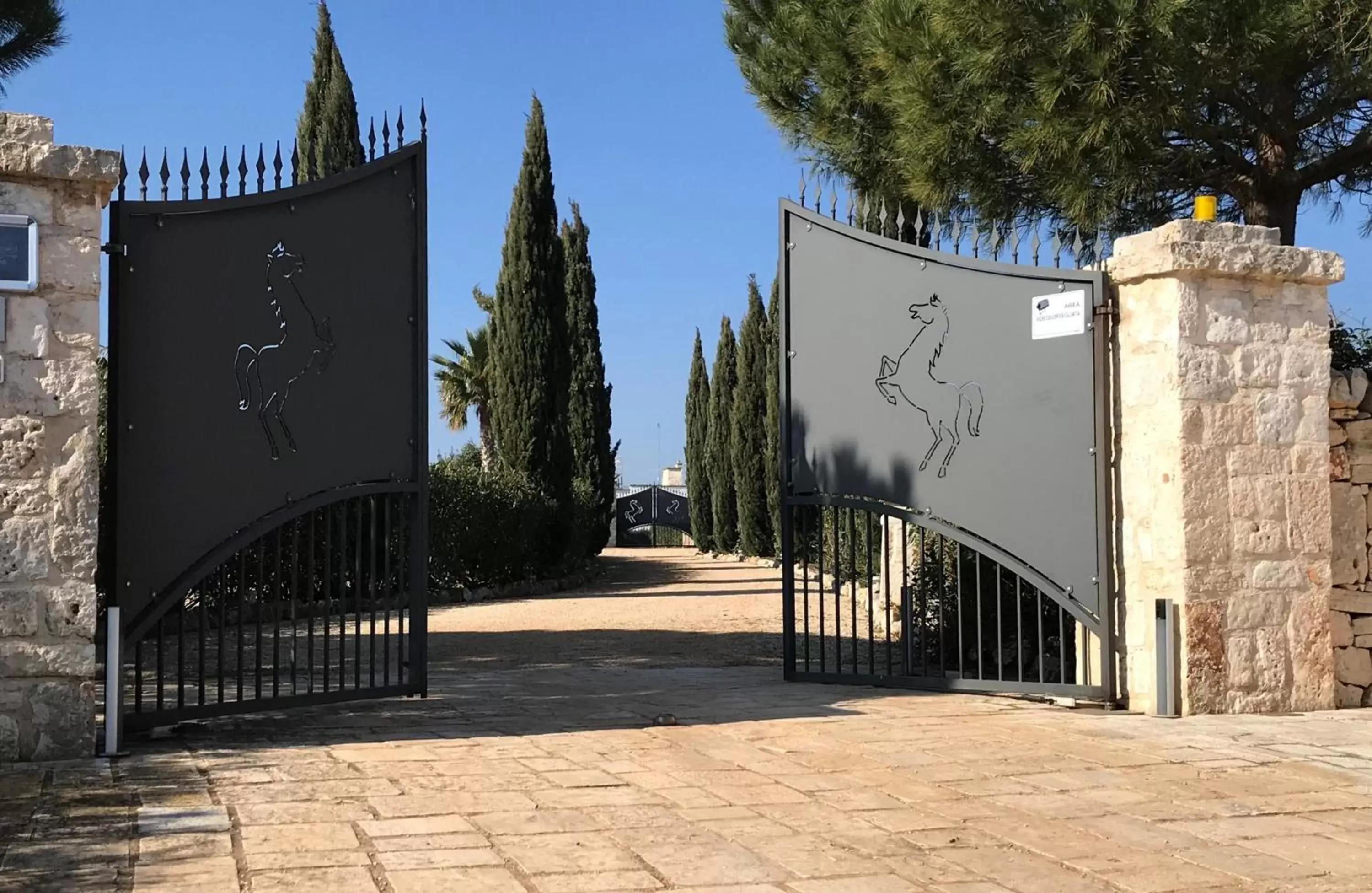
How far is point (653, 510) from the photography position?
110 ft

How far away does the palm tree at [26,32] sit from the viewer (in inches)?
322

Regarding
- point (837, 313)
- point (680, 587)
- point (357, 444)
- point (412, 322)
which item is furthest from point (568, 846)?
point (680, 587)

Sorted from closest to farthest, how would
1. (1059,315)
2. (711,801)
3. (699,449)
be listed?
1. (711,801)
2. (1059,315)
3. (699,449)

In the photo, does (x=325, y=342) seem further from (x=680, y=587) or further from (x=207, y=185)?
(x=680, y=587)

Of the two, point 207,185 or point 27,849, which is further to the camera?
point 207,185

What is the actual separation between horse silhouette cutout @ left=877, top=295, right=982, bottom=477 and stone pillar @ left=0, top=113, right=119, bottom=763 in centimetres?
416

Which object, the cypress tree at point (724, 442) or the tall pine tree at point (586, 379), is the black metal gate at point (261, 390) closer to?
the tall pine tree at point (586, 379)

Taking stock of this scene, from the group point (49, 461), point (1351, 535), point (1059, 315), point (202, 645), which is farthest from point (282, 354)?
point (1351, 535)

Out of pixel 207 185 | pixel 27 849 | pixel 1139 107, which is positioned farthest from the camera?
pixel 1139 107

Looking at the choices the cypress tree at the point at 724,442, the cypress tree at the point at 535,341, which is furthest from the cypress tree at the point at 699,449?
the cypress tree at the point at 535,341

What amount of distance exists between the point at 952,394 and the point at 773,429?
50.0ft

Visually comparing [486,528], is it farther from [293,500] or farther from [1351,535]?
[1351,535]

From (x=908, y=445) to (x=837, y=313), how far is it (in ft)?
3.11

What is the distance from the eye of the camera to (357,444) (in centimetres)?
618
